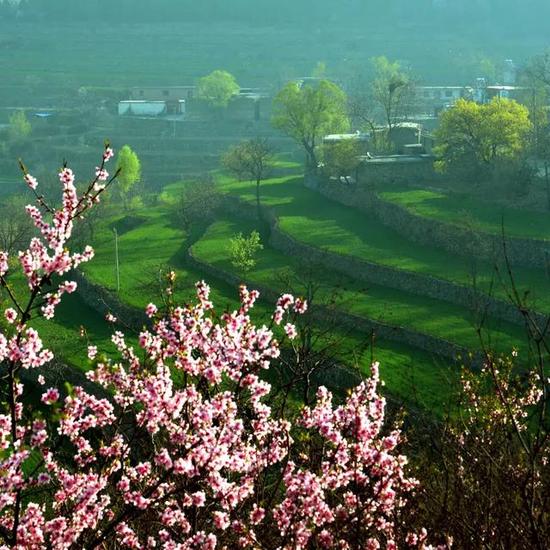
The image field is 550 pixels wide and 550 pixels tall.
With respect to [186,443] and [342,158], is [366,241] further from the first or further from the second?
[186,443]

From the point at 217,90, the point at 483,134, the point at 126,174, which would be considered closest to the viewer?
the point at 483,134

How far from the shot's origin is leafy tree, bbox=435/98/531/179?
75.5 metres

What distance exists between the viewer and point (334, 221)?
74375mm

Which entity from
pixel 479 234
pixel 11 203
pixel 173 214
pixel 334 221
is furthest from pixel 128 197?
pixel 479 234

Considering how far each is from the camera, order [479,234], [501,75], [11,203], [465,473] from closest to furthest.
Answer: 1. [465,473]
2. [479,234]
3. [11,203]
4. [501,75]

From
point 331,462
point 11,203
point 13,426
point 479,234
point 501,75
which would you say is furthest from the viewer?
point 501,75

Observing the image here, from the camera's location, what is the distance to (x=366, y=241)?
6719 centimetres

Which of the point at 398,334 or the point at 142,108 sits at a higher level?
the point at 142,108

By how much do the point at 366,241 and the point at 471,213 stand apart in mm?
7999

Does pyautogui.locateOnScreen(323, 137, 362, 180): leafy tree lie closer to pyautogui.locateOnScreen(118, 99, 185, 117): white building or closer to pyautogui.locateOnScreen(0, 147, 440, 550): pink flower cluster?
Answer: pyautogui.locateOnScreen(0, 147, 440, 550): pink flower cluster

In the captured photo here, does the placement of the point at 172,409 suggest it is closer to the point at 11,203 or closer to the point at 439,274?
the point at 439,274

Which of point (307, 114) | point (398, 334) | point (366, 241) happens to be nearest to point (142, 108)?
point (307, 114)

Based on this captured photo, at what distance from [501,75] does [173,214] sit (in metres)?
112

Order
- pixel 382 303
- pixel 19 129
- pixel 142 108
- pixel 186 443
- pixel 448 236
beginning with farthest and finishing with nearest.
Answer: pixel 142 108 → pixel 19 129 → pixel 448 236 → pixel 382 303 → pixel 186 443
